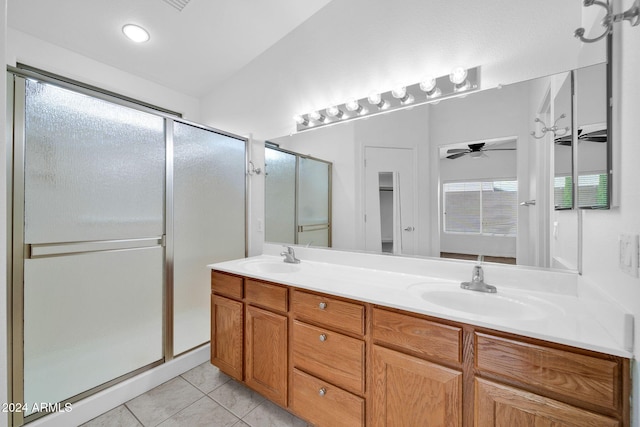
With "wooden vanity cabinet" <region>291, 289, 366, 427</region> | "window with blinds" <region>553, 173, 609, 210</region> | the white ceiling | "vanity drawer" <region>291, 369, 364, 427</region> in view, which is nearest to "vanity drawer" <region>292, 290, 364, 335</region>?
"wooden vanity cabinet" <region>291, 289, 366, 427</region>

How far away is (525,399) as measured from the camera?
2.97 ft

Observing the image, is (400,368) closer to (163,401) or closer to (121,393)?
(163,401)

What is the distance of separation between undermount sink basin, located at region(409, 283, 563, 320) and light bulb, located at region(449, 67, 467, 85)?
111cm

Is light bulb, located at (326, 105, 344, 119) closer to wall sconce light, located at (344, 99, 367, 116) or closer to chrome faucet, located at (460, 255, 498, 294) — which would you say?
wall sconce light, located at (344, 99, 367, 116)

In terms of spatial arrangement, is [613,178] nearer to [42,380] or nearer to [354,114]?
[354,114]

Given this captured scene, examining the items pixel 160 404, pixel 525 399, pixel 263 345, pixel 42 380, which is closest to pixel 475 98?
pixel 525 399

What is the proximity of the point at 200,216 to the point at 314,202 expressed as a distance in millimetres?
959

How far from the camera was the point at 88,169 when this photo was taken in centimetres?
161

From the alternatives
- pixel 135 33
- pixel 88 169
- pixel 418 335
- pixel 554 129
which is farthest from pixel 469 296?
pixel 135 33

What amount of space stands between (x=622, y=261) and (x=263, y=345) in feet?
5.43

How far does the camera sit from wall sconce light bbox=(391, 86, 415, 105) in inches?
65.1

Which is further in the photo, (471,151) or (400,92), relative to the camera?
(400,92)

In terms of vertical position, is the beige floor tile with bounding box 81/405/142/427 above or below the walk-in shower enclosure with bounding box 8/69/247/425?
below

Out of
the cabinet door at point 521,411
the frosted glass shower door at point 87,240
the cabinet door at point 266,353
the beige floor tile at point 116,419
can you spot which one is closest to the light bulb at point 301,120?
the frosted glass shower door at point 87,240
